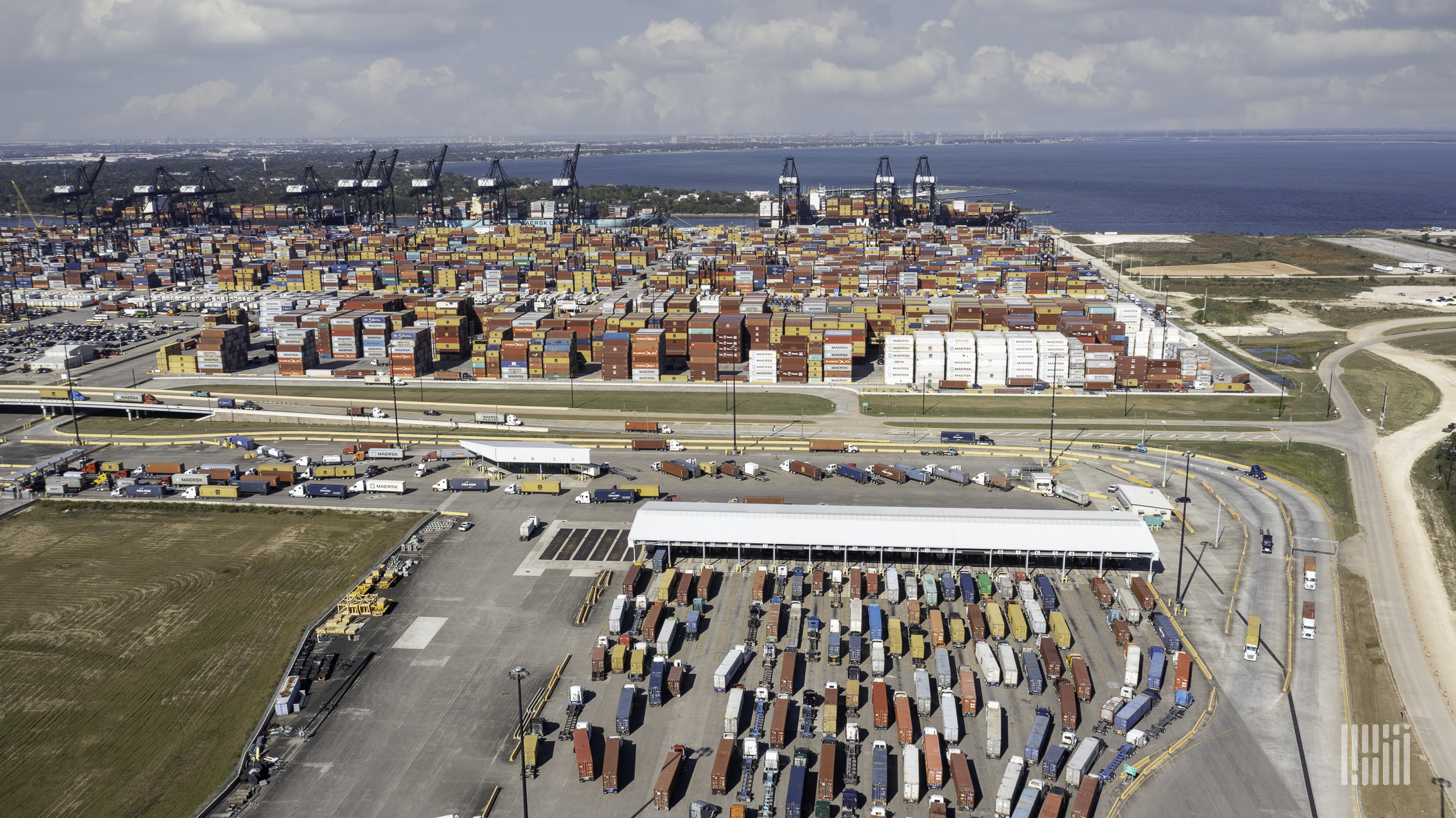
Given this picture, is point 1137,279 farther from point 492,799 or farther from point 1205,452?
point 492,799

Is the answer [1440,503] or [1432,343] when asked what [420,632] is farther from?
[1432,343]

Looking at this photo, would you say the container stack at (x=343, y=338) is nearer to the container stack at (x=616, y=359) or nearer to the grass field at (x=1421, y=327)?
the container stack at (x=616, y=359)

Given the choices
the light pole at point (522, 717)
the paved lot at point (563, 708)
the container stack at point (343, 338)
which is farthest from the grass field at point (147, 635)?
the container stack at point (343, 338)

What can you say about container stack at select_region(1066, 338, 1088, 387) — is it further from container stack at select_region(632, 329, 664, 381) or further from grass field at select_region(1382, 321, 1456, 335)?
grass field at select_region(1382, 321, 1456, 335)

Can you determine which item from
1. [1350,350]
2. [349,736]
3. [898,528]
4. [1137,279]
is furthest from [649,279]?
[349,736]

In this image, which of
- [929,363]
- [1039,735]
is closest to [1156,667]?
[1039,735]

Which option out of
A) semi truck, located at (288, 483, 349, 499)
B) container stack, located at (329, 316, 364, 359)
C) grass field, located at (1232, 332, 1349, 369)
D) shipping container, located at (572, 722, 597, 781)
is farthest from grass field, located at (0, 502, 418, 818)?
grass field, located at (1232, 332, 1349, 369)
